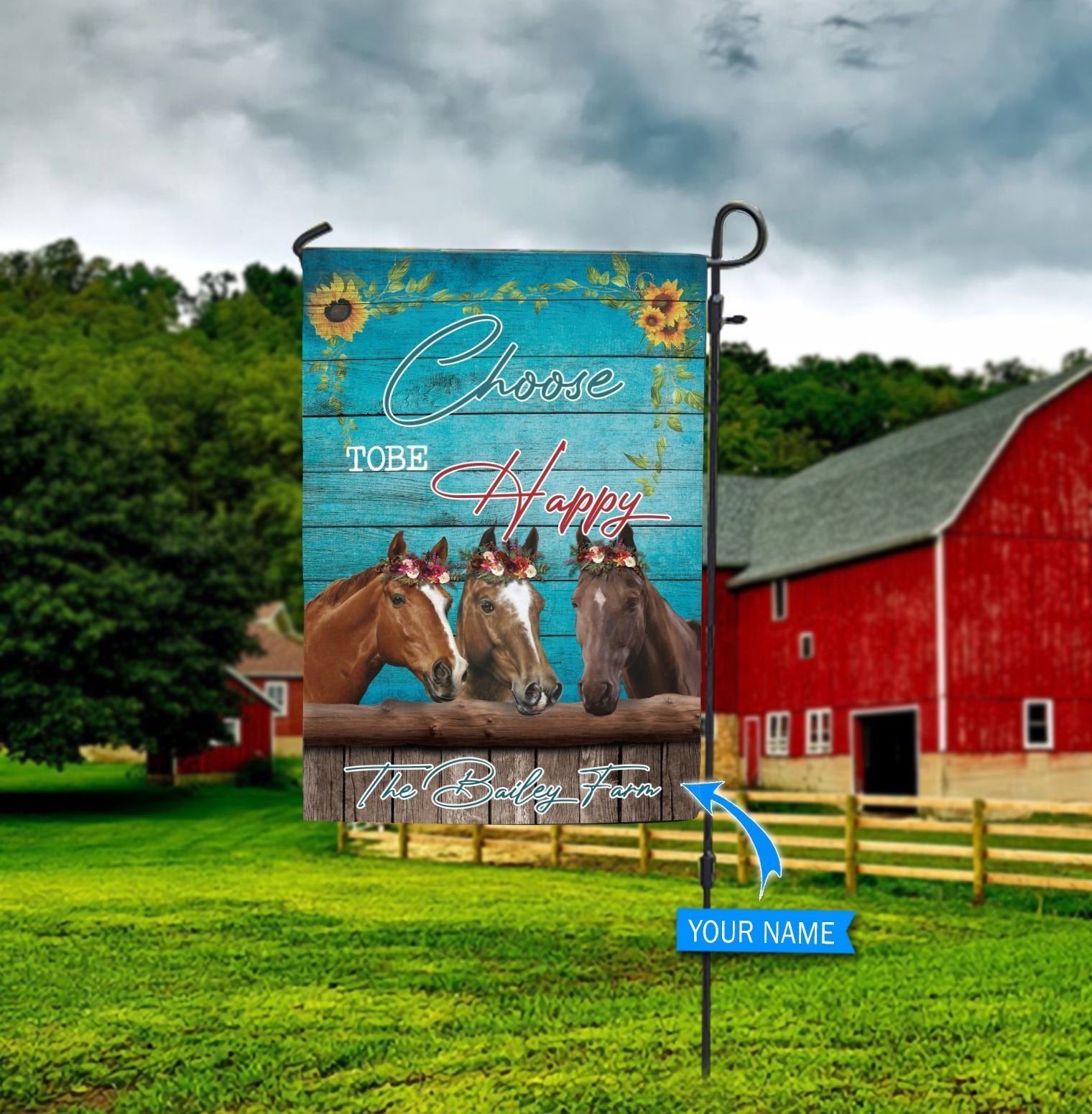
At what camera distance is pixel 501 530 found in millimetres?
7082

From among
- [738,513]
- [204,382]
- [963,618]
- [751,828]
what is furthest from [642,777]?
[204,382]

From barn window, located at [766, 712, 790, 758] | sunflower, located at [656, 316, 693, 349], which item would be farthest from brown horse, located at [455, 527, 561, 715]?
barn window, located at [766, 712, 790, 758]

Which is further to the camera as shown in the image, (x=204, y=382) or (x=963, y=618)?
(x=204, y=382)

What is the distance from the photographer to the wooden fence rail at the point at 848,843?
1612 centimetres

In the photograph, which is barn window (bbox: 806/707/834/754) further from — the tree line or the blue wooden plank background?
the blue wooden plank background

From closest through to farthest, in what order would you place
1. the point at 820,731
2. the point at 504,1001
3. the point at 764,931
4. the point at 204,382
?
the point at 764,931, the point at 504,1001, the point at 820,731, the point at 204,382

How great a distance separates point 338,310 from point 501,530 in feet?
4.14

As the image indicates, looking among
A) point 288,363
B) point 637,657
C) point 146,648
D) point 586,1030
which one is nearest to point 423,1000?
point 586,1030

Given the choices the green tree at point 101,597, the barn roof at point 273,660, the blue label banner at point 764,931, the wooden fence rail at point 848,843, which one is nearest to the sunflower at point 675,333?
the blue label banner at point 764,931

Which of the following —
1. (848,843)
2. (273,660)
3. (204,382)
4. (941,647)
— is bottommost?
(848,843)

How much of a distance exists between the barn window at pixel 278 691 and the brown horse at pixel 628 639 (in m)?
46.2

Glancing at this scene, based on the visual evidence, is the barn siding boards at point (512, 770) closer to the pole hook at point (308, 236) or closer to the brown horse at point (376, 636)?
the brown horse at point (376, 636)

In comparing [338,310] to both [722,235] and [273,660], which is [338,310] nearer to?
[722,235]

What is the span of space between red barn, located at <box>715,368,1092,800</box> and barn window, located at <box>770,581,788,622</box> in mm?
718
